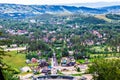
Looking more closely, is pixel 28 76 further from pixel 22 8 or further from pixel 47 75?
pixel 22 8

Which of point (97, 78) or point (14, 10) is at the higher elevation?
point (97, 78)

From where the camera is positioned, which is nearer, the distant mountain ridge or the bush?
the bush

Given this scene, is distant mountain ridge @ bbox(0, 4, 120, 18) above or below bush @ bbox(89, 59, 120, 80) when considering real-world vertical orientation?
below

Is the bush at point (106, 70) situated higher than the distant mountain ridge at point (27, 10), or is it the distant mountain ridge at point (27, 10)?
the bush at point (106, 70)

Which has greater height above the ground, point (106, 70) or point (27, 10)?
point (106, 70)

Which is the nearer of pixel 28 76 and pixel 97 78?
pixel 97 78

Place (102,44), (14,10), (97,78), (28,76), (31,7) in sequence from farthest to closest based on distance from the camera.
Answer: (31,7)
(14,10)
(102,44)
(28,76)
(97,78)

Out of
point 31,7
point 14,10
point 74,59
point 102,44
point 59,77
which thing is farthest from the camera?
point 31,7

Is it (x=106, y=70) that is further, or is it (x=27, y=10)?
(x=27, y=10)

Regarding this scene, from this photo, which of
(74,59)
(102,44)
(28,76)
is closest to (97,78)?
(28,76)

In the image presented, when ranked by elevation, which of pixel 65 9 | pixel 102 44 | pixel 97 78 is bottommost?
pixel 65 9

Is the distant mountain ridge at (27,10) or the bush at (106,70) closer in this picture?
the bush at (106,70)
